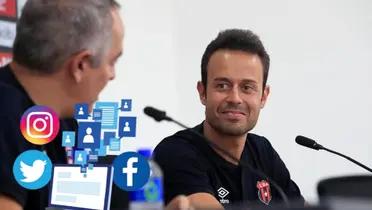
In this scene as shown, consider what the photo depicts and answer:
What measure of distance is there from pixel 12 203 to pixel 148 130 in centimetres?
137

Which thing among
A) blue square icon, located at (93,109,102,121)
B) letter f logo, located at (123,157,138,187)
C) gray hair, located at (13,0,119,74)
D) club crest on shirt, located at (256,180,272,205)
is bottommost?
club crest on shirt, located at (256,180,272,205)

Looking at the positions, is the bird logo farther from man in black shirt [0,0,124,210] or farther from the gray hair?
the gray hair

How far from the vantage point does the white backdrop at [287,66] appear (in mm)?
2465

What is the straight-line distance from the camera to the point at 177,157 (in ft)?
5.17

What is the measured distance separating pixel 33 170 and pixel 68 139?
130mm

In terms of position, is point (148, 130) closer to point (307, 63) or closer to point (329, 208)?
point (307, 63)

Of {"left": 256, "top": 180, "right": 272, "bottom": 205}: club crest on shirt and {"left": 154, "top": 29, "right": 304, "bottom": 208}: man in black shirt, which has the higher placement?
{"left": 154, "top": 29, "right": 304, "bottom": 208}: man in black shirt

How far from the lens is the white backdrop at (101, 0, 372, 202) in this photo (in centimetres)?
246

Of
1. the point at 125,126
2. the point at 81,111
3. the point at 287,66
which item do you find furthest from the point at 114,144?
the point at 287,66

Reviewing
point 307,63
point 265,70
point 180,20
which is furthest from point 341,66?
point 265,70

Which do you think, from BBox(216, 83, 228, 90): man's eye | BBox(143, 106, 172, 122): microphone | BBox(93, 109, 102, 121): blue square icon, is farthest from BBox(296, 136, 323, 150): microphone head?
BBox(93, 109, 102, 121): blue square icon

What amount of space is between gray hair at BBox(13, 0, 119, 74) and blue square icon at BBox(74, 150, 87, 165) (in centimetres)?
21
